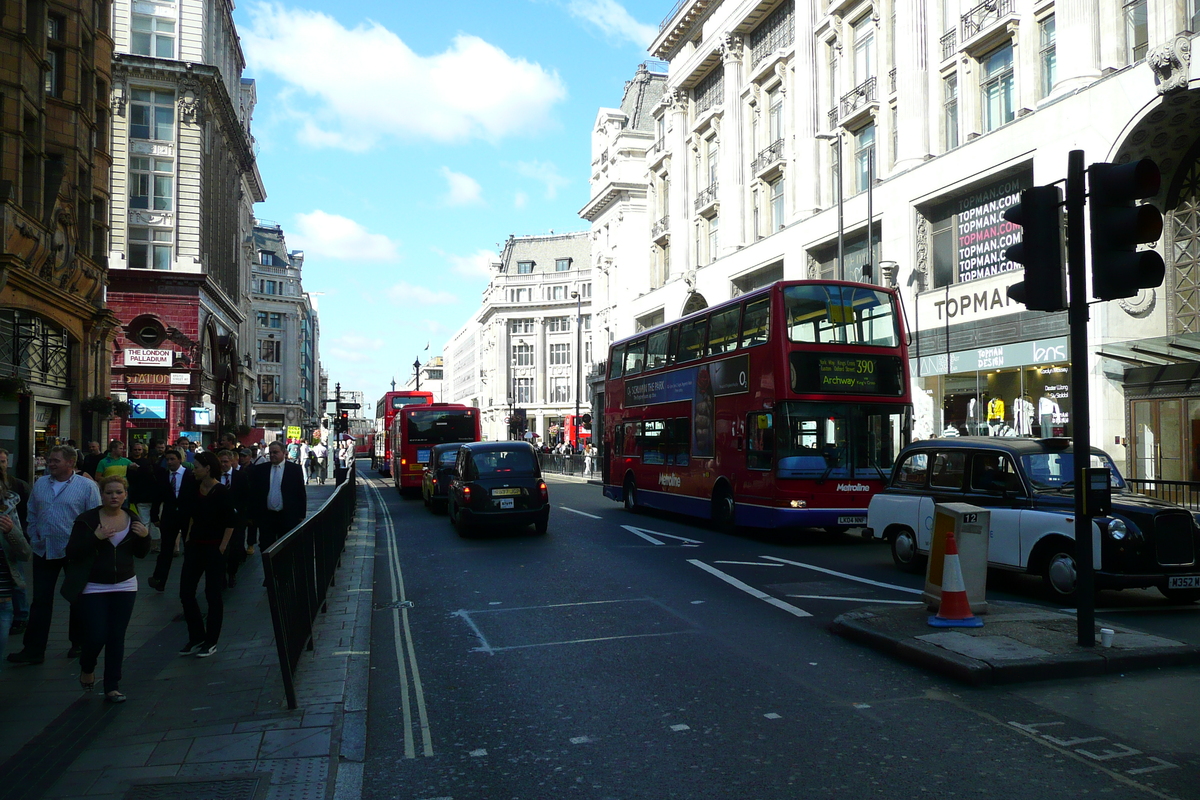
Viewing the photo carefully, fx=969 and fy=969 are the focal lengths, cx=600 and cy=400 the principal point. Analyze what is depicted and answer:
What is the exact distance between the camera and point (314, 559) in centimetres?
844

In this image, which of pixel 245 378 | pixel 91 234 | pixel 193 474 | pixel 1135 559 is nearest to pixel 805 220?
pixel 91 234

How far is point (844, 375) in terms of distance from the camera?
599 inches

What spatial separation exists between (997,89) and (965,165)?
2.05 m

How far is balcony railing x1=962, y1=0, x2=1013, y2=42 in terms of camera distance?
2477cm

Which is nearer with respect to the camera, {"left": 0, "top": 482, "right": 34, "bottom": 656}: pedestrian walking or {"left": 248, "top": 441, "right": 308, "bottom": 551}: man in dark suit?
{"left": 0, "top": 482, "right": 34, "bottom": 656}: pedestrian walking

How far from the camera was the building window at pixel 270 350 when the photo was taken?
93.6 m

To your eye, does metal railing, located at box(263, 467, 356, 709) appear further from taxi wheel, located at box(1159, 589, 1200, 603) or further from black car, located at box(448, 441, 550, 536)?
taxi wheel, located at box(1159, 589, 1200, 603)

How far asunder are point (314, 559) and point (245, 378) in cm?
5704

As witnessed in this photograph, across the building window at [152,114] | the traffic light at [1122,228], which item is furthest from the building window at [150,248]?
the traffic light at [1122,228]

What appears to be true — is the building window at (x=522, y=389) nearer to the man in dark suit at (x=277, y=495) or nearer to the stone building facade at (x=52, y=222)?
the stone building facade at (x=52, y=222)

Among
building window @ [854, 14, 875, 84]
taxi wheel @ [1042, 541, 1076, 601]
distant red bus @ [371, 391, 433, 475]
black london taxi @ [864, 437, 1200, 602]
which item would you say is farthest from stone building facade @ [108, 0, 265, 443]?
taxi wheel @ [1042, 541, 1076, 601]

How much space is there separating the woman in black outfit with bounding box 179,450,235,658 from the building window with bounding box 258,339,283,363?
9033 centimetres

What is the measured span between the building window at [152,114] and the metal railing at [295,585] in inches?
1437

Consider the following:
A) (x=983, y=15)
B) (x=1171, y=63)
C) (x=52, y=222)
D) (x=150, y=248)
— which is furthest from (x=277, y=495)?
(x=150, y=248)
